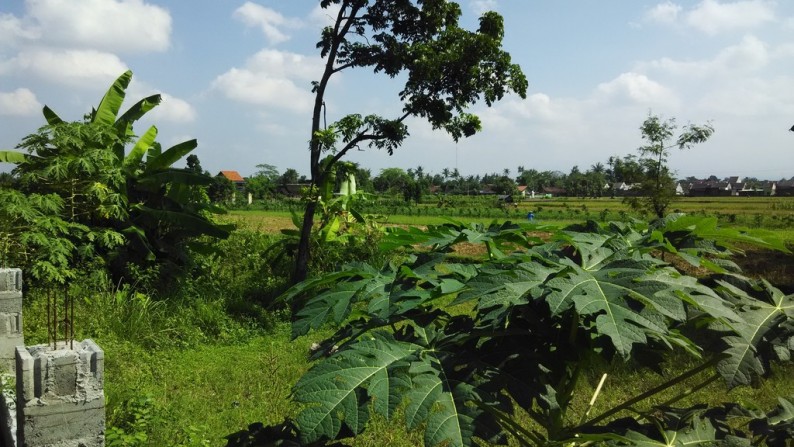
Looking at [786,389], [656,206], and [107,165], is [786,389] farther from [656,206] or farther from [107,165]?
[656,206]

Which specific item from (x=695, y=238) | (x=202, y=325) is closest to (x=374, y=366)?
(x=695, y=238)

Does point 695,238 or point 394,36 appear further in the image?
point 394,36

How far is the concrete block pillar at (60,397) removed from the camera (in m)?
2.83

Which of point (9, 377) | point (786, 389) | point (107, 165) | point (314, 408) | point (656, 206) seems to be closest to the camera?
point (314, 408)

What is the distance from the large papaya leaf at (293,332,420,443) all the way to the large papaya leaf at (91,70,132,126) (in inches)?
330

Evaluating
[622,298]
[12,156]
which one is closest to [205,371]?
[12,156]

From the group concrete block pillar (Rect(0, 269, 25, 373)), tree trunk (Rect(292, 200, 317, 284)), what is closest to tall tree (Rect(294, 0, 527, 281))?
tree trunk (Rect(292, 200, 317, 284))

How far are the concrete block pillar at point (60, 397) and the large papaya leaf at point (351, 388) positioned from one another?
2049 millimetres

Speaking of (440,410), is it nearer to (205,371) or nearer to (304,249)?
(205,371)

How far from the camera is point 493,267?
1524mm

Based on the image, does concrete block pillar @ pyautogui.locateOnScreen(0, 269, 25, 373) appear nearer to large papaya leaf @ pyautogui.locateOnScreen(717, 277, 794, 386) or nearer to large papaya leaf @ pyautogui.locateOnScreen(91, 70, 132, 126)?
large papaya leaf @ pyautogui.locateOnScreen(91, 70, 132, 126)

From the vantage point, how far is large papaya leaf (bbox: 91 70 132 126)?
341 inches

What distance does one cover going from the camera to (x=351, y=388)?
1.29m

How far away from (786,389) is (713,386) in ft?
1.77
